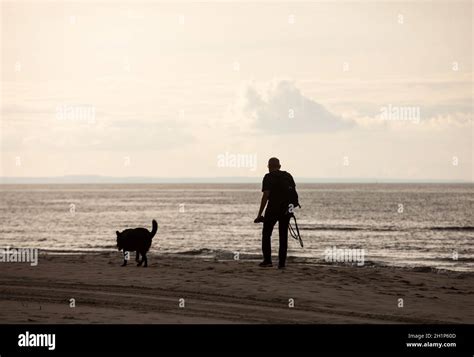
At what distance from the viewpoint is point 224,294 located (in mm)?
12680

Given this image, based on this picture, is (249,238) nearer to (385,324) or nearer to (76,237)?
(76,237)

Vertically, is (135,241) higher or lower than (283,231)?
lower

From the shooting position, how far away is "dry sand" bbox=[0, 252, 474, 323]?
10.7m

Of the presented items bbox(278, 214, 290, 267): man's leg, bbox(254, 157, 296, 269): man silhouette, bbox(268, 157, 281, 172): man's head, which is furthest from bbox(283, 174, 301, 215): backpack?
bbox(268, 157, 281, 172): man's head

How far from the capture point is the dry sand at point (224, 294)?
420 inches

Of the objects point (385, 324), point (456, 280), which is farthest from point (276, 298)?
point (456, 280)

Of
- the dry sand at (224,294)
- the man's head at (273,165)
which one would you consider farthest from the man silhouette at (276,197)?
the dry sand at (224,294)

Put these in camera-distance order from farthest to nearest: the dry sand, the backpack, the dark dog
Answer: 1. the dark dog
2. the backpack
3. the dry sand

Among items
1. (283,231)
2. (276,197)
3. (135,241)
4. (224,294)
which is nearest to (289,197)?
(276,197)

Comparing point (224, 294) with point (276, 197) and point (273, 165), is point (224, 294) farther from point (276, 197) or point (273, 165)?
point (273, 165)

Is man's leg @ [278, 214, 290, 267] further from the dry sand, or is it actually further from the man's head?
the man's head

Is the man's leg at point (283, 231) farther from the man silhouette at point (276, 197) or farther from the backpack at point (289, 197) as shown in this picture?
the backpack at point (289, 197)
